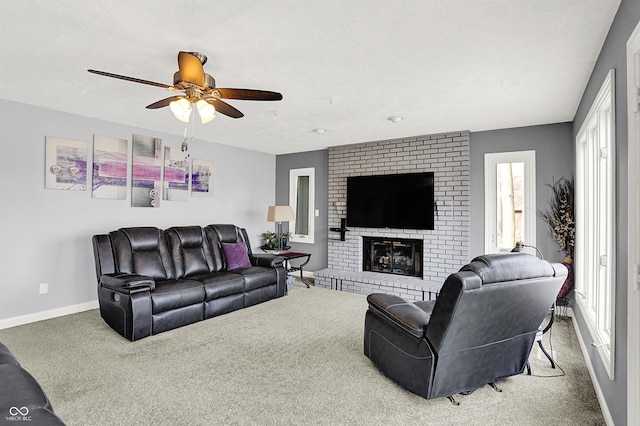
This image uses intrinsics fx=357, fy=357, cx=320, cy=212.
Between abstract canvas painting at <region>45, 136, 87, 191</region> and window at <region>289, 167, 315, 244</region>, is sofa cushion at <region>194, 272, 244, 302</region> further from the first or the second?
window at <region>289, 167, 315, 244</region>

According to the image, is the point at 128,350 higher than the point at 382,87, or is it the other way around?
the point at 382,87

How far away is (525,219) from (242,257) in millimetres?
3909

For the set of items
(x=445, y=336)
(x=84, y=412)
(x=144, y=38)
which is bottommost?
(x=84, y=412)

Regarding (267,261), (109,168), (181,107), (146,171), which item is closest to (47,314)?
(109,168)

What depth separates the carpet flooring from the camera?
7.37 feet

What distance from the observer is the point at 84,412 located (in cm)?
226

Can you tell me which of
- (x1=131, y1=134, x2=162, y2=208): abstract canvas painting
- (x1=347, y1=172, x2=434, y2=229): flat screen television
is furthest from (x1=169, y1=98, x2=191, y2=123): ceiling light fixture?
(x1=347, y1=172, x2=434, y2=229): flat screen television

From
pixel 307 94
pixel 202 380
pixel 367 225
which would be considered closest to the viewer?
pixel 202 380

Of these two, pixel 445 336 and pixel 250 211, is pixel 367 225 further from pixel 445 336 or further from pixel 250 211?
pixel 445 336

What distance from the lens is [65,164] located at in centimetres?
426

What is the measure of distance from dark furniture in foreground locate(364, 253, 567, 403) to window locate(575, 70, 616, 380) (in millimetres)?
411

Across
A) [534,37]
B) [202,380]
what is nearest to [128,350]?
[202,380]

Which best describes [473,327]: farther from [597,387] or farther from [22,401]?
[22,401]

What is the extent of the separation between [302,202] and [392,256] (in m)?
2.08
